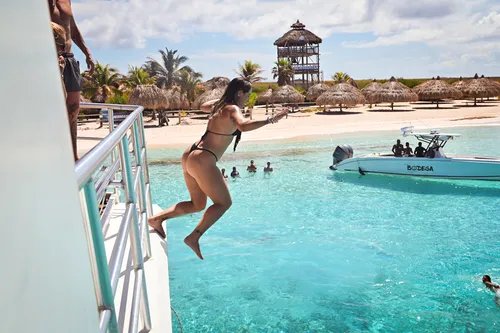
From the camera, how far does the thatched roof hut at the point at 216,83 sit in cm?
4467

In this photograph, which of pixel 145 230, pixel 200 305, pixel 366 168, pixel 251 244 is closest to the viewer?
pixel 145 230

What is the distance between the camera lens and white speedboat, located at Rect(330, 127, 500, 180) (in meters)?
14.0

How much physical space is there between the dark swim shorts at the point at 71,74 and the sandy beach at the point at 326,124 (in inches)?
769

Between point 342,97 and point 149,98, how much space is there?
614 inches

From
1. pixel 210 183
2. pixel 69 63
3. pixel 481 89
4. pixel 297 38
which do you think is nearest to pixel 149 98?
pixel 297 38

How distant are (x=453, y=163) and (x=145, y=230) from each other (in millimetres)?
12737

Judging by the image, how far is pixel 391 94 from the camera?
42.0 m

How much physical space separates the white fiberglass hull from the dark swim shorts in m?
12.6

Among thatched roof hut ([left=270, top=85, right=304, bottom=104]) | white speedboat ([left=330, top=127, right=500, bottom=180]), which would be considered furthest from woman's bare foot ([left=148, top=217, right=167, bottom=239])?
thatched roof hut ([left=270, top=85, right=304, bottom=104])

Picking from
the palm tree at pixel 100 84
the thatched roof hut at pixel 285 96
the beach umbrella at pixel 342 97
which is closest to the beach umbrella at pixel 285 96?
the thatched roof hut at pixel 285 96

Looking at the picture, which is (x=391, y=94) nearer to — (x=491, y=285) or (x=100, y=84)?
(x=100, y=84)

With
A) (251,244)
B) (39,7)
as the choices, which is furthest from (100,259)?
(251,244)

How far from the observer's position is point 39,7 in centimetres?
80

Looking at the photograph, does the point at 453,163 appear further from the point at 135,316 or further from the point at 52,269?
the point at 52,269
